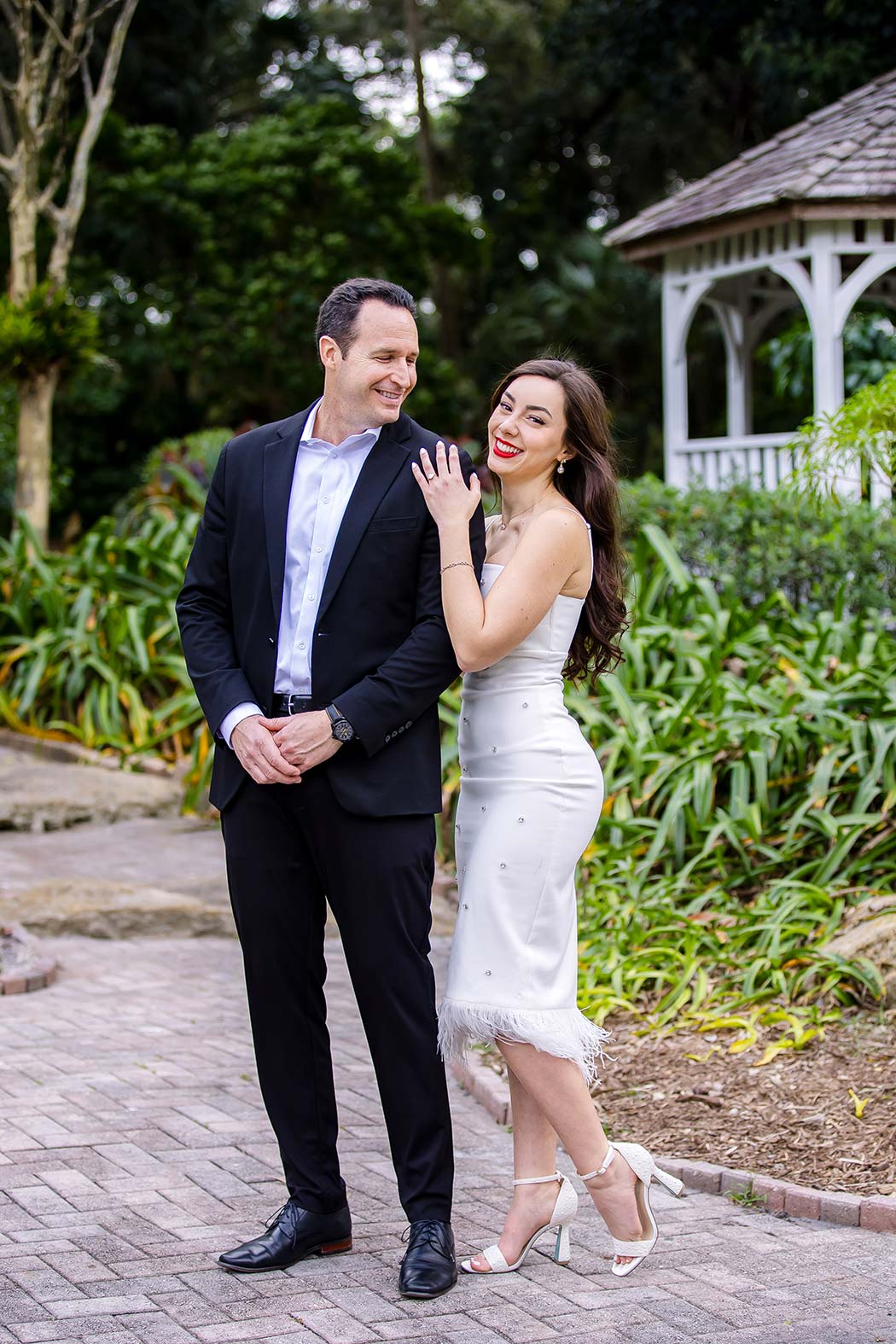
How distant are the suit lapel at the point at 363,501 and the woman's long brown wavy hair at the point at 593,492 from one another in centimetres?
30

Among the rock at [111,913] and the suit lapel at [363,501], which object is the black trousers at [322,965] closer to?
the suit lapel at [363,501]

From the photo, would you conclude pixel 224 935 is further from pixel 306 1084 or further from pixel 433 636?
pixel 433 636

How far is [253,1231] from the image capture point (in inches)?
134

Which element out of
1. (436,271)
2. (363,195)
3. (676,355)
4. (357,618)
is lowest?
(357,618)

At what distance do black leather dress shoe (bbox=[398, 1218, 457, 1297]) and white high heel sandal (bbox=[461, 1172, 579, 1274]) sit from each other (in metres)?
0.09

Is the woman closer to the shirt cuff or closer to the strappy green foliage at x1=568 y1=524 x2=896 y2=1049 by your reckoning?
the shirt cuff

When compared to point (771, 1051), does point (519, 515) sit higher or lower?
higher

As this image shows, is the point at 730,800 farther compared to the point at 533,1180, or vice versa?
the point at 730,800

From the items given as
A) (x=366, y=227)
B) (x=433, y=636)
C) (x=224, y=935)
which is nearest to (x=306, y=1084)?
(x=433, y=636)

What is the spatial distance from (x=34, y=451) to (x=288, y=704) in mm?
9652

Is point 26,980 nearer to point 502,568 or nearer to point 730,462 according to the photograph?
point 502,568

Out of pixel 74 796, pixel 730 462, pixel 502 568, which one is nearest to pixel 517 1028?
pixel 502 568

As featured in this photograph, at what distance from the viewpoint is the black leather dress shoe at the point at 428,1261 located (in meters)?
3.03

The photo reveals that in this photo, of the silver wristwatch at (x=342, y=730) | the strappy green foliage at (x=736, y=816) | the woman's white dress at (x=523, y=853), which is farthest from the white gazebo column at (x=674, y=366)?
the silver wristwatch at (x=342, y=730)
